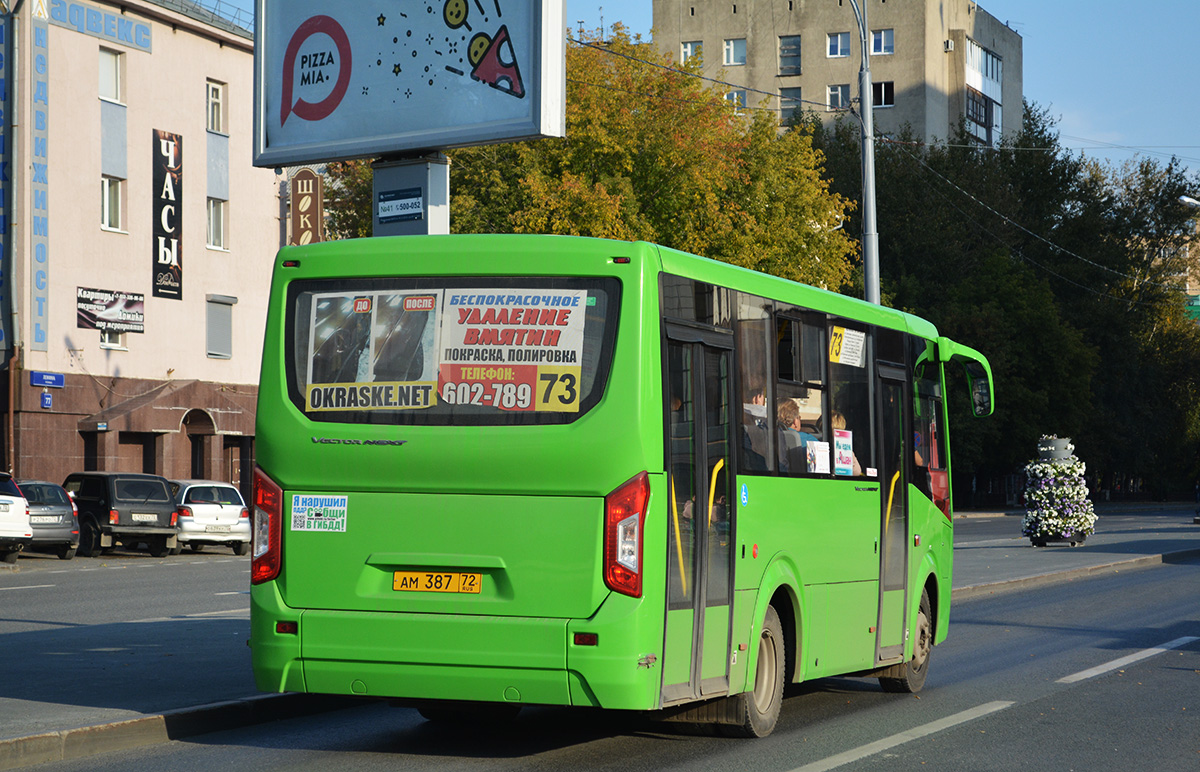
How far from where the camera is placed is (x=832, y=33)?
79500mm

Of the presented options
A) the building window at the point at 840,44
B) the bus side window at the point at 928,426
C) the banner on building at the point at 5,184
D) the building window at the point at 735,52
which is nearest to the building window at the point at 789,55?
the building window at the point at 840,44

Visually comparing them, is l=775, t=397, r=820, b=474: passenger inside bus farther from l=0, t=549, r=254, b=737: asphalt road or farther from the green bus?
l=0, t=549, r=254, b=737: asphalt road

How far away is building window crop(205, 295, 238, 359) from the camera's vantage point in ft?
144

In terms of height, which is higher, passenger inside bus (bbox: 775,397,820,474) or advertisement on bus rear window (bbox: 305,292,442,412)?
advertisement on bus rear window (bbox: 305,292,442,412)

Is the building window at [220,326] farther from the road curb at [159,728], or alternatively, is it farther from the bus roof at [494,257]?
the bus roof at [494,257]

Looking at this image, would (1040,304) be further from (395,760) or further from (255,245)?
(395,760)

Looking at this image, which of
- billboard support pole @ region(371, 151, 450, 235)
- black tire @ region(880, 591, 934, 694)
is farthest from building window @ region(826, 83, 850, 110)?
black tire @ region(880, 591, 934, 694)

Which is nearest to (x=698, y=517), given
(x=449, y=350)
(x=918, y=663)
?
(x=449, y=350)

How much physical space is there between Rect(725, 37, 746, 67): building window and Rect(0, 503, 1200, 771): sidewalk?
29722mm

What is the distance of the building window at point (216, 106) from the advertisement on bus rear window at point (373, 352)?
37139 millimetres

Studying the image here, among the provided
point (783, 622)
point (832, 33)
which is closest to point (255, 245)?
point (783, 622)

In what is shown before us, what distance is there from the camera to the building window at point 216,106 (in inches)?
1726

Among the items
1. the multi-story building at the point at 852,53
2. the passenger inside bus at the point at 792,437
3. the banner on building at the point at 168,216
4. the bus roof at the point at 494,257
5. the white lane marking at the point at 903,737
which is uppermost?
the multi-story building at the point at 852,53

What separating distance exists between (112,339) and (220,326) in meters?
4.45
